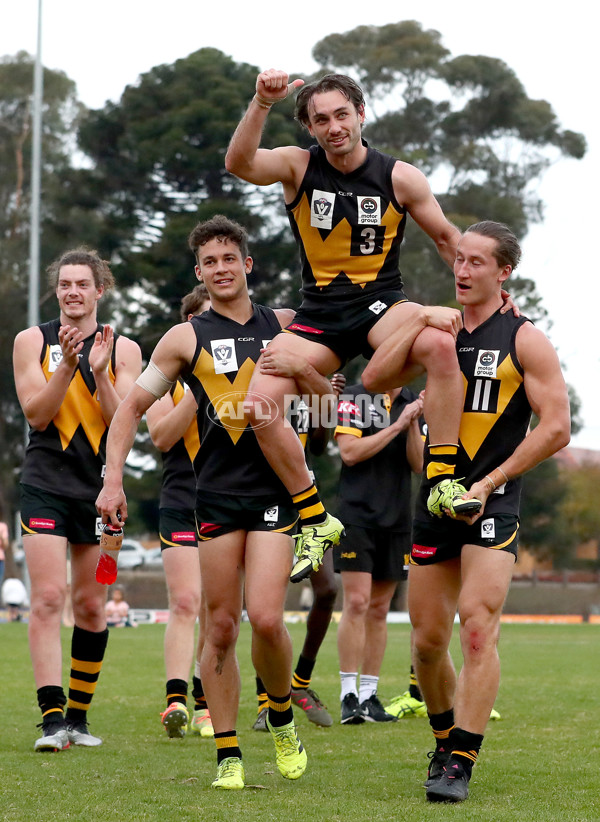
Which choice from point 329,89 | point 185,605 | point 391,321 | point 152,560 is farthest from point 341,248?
point 152,560

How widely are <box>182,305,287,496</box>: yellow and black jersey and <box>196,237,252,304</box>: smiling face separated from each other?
0.17m

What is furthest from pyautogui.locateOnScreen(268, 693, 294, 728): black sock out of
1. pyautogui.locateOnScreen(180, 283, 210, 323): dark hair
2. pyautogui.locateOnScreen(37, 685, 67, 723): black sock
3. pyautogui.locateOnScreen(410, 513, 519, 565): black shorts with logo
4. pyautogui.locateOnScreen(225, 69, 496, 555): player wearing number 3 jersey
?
pyautogui.locateOnScreen(180, 283, 210, 323): dark hair

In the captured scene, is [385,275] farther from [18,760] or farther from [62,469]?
[18,760]

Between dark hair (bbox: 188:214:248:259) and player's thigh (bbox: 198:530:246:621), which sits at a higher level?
dark hair (bbox: 188:214:248:259)

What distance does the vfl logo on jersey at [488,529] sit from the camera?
5.45m

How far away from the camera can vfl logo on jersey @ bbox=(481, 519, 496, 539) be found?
5.45 meters

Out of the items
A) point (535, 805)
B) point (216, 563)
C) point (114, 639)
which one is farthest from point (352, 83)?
point (114, 639)

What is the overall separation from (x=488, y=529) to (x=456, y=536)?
0.21 m

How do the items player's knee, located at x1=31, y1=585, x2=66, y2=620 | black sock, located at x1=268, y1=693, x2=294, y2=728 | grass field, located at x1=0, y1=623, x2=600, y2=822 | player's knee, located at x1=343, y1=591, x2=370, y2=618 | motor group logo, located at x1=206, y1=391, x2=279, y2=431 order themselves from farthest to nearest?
1. player's knee, located at x1=343, y1=591, x2=370, y2=618
2. player's knee, located at x1=31, y1=585, x2=66, y2=620
3. black sock, located at x1=268, y1=693, x2=294, y2=728
4. motor group logo, located at x1=206, y1=391, x2=279, y2=431
5. grass field, located at x1=0, y1=623, x2=600, y2=822

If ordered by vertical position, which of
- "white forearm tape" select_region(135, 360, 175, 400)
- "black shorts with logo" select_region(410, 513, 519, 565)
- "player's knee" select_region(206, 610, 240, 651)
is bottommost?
"player's knee" select_region(206, 610, 240, 651)

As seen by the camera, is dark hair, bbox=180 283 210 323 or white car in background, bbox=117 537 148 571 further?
white car in background, bbox=117 537 148 571

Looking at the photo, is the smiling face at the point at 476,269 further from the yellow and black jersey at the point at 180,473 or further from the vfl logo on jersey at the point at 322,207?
the yellow and black jersey at the point at 180,473

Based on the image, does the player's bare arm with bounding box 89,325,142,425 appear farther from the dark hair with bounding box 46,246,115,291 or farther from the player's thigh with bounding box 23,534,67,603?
the player's thigh with bounding box 23,534,67,603

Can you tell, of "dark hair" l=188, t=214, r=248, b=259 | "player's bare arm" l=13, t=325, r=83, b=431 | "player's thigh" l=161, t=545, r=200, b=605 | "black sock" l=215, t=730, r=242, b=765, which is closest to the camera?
"black sock" l=215, t=730, r=242, b=765
